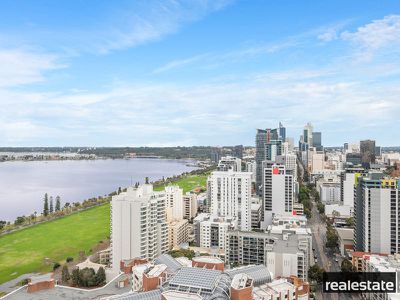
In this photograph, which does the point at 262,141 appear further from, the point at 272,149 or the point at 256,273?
the point at 256,273

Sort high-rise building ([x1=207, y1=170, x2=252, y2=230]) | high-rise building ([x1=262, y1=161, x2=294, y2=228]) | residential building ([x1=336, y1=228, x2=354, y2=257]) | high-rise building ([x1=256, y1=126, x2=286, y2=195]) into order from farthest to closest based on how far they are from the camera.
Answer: high-rise building ([x1=256, y1=126, x2=286, y2=195]), high-rise building ([x1=262, y1=161, x2=294, y2=228]), high-rise building ([x1=207, y1=170, x2=252, y2=230]), residential building ([x1=336, y1=228, x2=354, y2=257])

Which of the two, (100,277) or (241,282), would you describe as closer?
(241,282)

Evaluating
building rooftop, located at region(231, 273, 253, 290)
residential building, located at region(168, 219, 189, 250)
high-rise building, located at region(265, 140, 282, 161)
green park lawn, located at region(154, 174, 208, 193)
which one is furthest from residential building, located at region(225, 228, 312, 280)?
high-rise building, located at region(265, 140, 282, 161)

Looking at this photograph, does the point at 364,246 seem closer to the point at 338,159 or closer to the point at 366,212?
the point at 366,212

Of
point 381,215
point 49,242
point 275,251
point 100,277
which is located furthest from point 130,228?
point 381,215

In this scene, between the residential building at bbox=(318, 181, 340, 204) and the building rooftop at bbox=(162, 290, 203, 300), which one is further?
the residential building at bbox=(318, 181, 340, 204)

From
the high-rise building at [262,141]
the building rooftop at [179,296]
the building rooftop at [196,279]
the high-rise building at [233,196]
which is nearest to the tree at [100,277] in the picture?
the building rooftop at [196,279]

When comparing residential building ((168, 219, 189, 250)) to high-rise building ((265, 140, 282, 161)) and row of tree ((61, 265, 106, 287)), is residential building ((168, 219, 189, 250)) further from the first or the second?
high-rise building ((265, 140, 282, 161))

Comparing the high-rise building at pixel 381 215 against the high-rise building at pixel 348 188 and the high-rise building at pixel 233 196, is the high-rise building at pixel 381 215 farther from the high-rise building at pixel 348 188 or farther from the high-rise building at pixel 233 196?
the high-rise building at pixel 348 188
